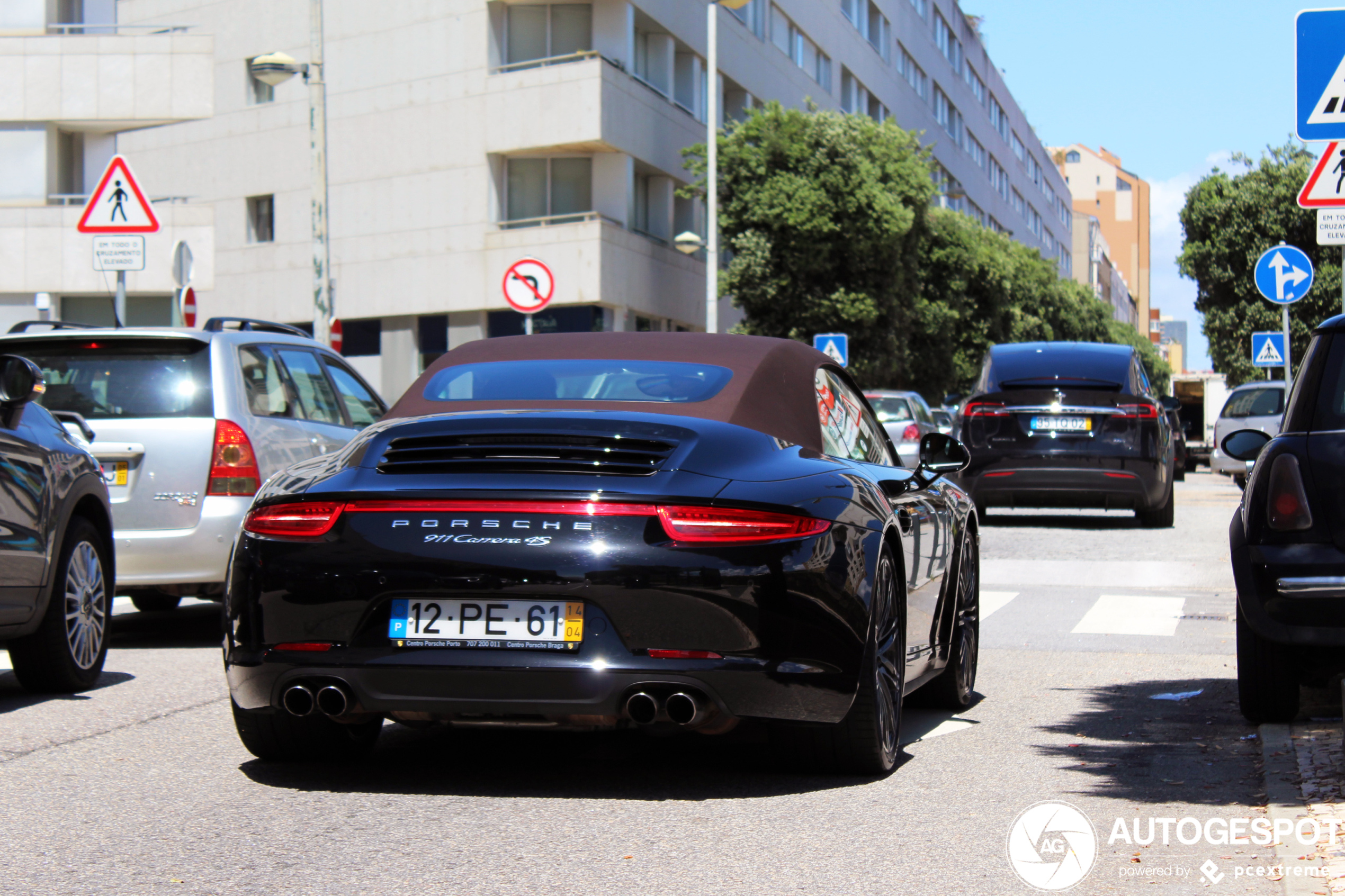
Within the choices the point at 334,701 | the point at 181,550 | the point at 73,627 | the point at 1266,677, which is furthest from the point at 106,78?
the point at 334,701

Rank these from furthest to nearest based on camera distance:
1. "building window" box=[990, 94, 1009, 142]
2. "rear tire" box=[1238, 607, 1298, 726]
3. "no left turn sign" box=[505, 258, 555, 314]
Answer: "building window" box=[990, 94, 1009, 142] < "no left turn sign" box=[505, 258, 555, 314] < "rear tire" box=[1238, 607, 1298, 726]

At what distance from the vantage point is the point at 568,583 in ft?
14.7

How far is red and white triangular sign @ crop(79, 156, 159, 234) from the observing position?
13047 mm

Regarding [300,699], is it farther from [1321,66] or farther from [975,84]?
[975,84]

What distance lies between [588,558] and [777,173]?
33.4 metres

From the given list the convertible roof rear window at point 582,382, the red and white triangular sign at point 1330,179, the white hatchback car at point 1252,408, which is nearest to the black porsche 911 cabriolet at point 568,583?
the convertible roof rear window at point 582,382

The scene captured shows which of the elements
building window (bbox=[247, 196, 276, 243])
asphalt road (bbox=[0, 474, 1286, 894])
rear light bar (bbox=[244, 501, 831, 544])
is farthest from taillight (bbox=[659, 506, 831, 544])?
building window (bbox=[247, 196, 276, 243])

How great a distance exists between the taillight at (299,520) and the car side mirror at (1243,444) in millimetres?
3743

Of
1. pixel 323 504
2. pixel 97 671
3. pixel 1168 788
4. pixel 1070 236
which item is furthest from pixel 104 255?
pixel 1070 236

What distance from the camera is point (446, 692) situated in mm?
4562

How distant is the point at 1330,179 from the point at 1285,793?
Result: 15.5ft

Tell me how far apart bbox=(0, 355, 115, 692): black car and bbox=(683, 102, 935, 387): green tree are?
29.9 m

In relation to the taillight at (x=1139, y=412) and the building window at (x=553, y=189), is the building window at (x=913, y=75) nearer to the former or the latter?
the building window at (x=553, y=189)

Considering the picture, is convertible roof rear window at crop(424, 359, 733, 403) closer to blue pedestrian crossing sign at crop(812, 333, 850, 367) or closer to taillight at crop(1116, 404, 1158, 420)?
taillight at crop(1116, 404, 1158, 420)
